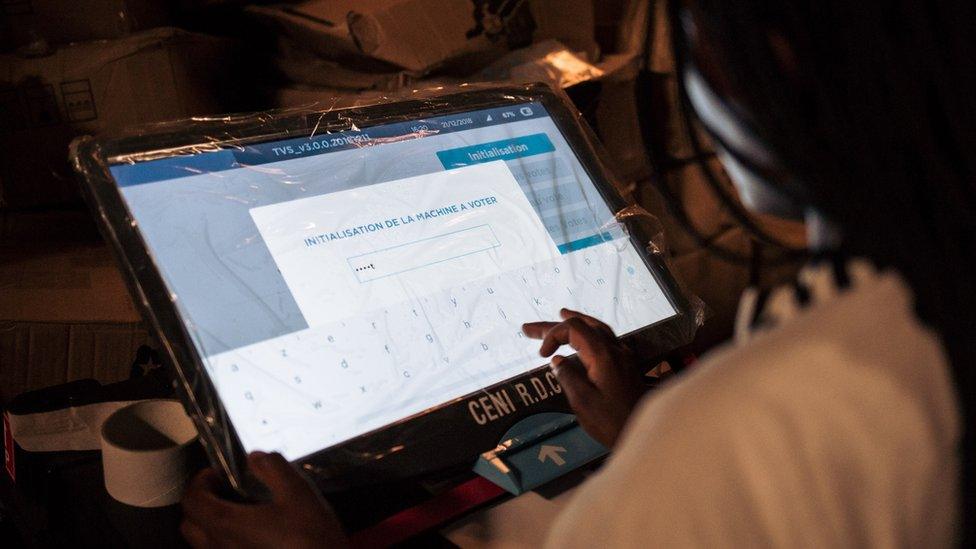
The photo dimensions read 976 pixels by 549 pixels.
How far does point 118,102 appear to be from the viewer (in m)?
1.17

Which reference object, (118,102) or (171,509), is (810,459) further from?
(118,102)

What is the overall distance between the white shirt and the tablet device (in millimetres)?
314

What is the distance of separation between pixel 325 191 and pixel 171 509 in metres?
0.30

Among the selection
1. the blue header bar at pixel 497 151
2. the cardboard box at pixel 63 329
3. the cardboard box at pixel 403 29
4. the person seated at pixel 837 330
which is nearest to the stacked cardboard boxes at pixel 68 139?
the cardboard box at pixel 63 329

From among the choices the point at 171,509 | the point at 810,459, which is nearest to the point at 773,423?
the point at 810,459

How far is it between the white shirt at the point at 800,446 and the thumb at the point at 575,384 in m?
0.35

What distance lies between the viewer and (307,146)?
0.74 meters

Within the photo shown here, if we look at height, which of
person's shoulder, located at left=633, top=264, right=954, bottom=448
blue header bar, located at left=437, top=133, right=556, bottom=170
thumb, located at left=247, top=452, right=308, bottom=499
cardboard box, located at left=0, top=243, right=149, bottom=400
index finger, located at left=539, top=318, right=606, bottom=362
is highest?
person's shoulder, located at left=633, top=264, right=954, bottom=448

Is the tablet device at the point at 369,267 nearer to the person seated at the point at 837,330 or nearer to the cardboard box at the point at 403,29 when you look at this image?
the person seated at the point at 837,330

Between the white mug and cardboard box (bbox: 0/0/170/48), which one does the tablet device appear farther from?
cardboard box (bbox: 0/0/170/48)

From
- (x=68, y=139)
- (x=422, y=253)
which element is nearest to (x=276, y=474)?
(x=422, y=253)

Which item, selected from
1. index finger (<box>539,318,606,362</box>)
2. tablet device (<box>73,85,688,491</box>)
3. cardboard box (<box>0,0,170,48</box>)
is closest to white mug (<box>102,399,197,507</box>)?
→ tablet device (<box>73,85,688,491</box>)

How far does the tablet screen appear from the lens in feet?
2.08

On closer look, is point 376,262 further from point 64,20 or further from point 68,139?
point 64,20
